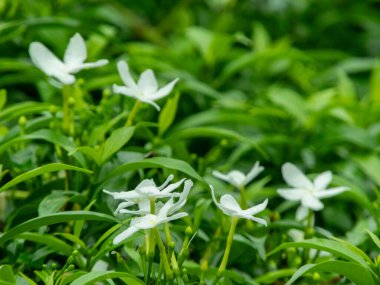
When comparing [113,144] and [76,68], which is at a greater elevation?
[76,68]

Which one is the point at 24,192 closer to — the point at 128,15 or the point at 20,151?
the point at 20,151

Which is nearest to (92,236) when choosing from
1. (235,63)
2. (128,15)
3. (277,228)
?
(277,228)

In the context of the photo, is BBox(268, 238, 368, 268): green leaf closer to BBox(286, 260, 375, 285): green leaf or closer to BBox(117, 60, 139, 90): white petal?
BBox(286, 260, 375, 285): green leaf

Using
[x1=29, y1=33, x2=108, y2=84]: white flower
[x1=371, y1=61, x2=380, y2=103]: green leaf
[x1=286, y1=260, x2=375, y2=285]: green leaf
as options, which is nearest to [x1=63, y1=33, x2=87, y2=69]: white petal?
[x1=29, y1=33, x2=108, y2=84]: white flower

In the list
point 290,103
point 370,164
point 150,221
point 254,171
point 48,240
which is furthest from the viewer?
point 290,103

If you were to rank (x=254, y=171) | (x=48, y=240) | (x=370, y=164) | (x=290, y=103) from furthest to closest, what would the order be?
(x=290, y=103)
(x=370, y=164)
(x=254, y=171)
(x=48, y=240)

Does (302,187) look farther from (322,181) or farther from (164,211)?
(164,211)

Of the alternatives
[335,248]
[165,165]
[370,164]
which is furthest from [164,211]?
[370,164]
